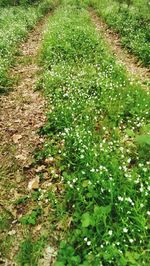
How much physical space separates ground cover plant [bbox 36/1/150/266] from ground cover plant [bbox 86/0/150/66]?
3478 mm

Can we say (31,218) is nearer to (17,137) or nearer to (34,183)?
(34,183)

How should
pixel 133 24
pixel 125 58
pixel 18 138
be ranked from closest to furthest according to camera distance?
pixel 18 138 → pixel 125 58 → pixel 133 24

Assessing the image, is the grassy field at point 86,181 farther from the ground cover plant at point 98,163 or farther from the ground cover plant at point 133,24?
the ground cover plant at point 133,24

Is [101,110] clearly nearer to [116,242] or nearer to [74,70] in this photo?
[74,70]

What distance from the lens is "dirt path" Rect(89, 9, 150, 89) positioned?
1020 centimetres

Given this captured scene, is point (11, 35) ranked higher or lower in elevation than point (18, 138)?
lower

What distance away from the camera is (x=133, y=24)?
1817 cm

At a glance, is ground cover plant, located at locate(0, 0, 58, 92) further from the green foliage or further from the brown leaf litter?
the green foliage

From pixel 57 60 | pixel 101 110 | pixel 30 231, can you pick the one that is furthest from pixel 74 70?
pixel 30 231

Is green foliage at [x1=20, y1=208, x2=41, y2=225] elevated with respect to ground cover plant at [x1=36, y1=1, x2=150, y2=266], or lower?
lower

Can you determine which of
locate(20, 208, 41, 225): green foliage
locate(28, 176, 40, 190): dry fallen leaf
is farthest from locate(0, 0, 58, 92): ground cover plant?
locate(20, 208, 41, 225): green foliage

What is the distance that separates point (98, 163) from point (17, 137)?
277 cm

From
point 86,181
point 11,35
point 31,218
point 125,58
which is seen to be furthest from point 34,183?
point 11,35

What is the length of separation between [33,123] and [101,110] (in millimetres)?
1887
